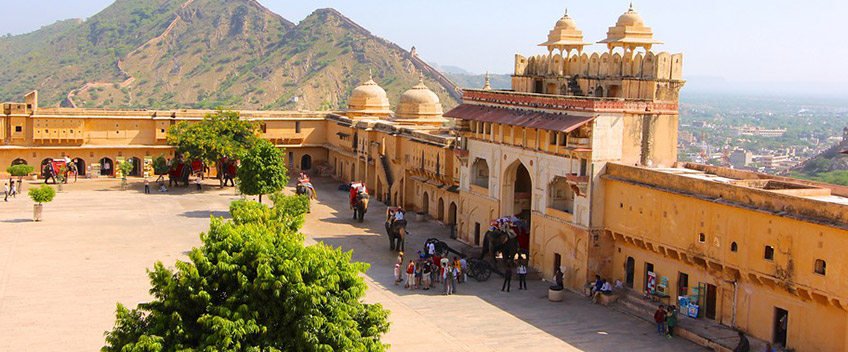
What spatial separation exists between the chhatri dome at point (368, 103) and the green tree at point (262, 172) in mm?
14541

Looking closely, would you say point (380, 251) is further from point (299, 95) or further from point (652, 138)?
point (299, 95)

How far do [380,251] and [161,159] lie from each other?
66.5 ft

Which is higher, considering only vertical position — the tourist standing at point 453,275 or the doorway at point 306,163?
the doorway at point 306,163

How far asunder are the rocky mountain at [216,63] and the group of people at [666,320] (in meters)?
82.6

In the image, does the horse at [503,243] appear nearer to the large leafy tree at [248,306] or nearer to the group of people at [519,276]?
the group of people at [519,276]

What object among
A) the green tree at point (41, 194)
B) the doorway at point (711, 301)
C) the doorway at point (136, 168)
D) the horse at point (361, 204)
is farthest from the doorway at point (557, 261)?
the doorway at point (136, 168)

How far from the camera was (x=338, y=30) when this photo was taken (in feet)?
445

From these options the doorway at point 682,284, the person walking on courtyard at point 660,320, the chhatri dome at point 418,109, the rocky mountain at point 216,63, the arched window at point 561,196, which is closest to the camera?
the person walking on courtyard at point 660,320

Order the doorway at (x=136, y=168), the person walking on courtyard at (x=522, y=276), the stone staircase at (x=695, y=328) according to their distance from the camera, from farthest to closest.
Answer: the doorway at (x=136, y=168) < the person walking on courtyard at (x=522, y=276) < the stone staircase at (x=695, y=328)

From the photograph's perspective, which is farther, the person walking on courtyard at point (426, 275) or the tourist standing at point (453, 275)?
the person walking on courtyard at point (426, 275)

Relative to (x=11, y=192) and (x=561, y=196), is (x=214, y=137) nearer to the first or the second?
(x=11, y=192)

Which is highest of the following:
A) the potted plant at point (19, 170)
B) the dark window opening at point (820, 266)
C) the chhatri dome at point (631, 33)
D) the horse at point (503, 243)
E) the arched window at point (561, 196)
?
the chhatri dome at point (631, 33)

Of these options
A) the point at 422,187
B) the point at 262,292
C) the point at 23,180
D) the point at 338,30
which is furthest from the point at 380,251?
the point at 338,30

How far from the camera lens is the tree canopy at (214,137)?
159 ft
